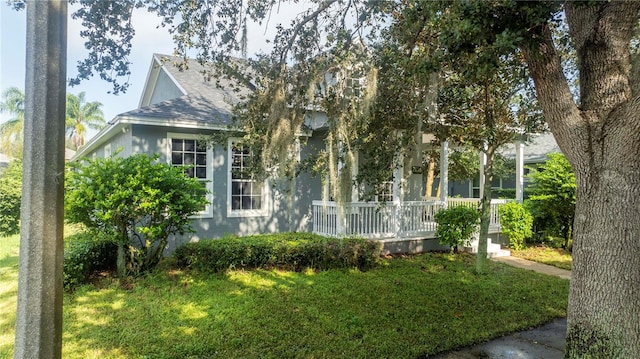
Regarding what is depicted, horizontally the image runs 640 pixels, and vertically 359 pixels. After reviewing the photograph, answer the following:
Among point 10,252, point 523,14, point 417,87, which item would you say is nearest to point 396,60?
point 417,87

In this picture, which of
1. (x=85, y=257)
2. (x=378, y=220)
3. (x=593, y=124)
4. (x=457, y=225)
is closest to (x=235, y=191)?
(x=378, y=220)

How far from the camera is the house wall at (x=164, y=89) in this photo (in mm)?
11773

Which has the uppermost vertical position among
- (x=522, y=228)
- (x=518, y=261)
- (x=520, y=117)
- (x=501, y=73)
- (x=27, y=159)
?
(x=501, y=73)

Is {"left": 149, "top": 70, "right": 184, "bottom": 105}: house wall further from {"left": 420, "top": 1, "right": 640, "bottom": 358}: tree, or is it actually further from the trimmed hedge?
{"left": 420, "top": 1, "right": 640, "bottom": 358}: tree

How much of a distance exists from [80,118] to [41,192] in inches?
1504

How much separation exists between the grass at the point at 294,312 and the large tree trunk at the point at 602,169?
1.44m

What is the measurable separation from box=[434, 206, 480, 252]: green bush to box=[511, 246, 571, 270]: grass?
5.97 ft

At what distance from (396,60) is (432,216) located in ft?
20.4

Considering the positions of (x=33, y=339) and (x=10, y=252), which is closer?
(x=33, y=339)

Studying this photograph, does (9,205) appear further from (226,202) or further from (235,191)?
(235,191)

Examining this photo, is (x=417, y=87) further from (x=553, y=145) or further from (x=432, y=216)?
(x=553, y=145)

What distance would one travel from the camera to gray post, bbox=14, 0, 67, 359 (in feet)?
6.23

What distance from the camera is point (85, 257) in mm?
5945

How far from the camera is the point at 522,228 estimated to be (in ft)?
33.9
